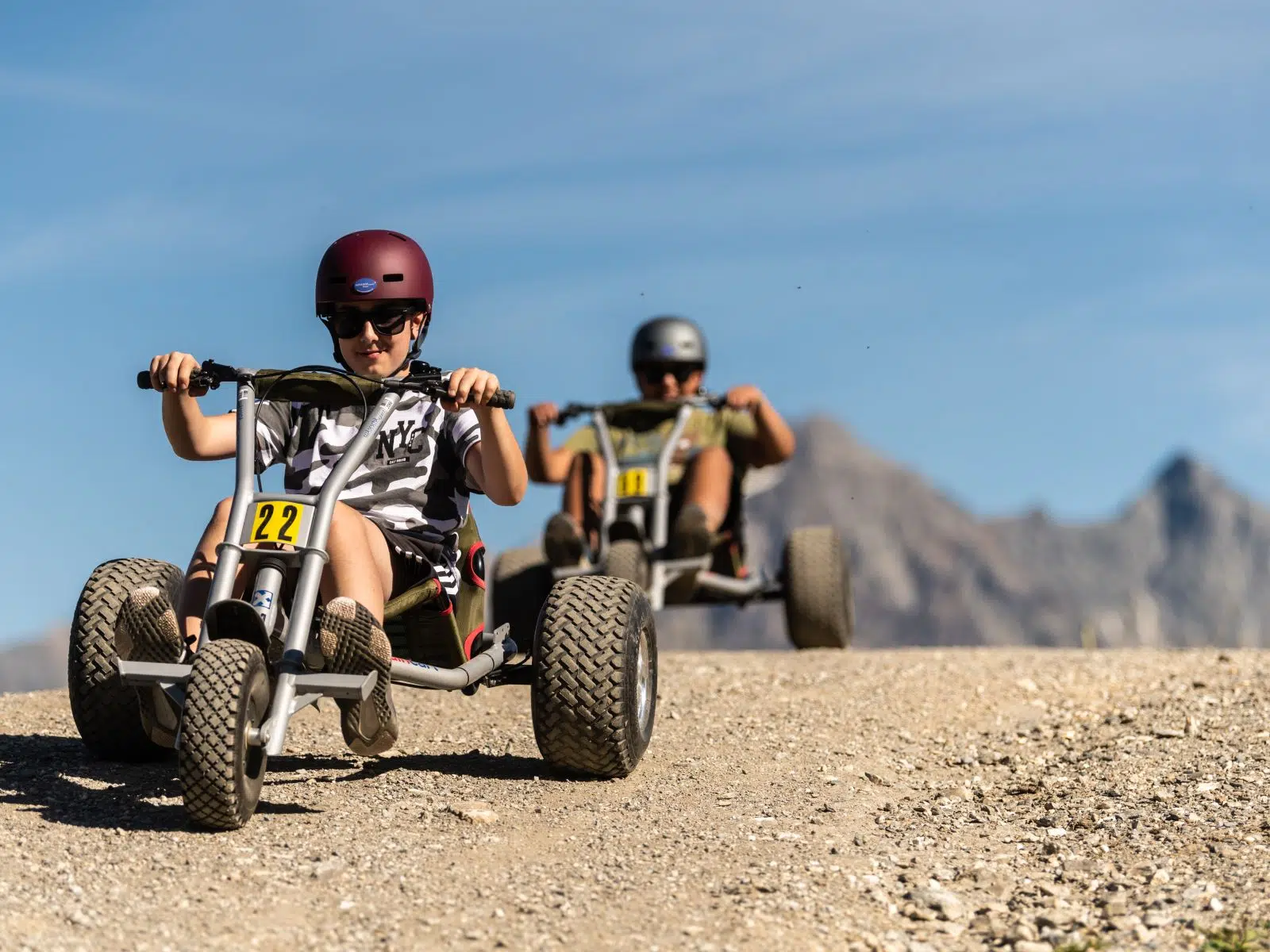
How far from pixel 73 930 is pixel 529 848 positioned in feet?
3.91

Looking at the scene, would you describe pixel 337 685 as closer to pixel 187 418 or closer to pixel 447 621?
pixel 447 621

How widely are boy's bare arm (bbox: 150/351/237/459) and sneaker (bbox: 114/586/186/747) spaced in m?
0.73

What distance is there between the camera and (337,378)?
16.5 feet

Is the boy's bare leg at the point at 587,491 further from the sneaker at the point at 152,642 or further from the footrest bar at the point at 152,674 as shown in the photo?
the footrest bar at the point at 152,674

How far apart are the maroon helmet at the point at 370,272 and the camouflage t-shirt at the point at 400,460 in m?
0.30

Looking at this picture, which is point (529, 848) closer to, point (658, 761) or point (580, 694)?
point (580, 694)

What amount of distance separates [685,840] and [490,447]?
142 centimetres

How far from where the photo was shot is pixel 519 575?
10.0 metres

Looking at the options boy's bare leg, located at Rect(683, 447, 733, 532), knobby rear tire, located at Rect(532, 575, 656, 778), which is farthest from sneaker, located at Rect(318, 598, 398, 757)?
boy's bare leg, located at Rect(683, 447, 733, 532)

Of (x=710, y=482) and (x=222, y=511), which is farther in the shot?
(x=710, y=482)

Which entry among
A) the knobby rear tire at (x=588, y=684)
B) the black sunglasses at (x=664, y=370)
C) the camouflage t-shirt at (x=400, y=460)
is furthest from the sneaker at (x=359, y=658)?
the black sunglasses at (x=664, y=370)

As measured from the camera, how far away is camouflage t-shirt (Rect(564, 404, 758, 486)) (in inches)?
416

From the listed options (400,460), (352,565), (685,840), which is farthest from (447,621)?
(685,840)

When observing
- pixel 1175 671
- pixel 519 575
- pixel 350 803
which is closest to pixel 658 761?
pixel 350 803
